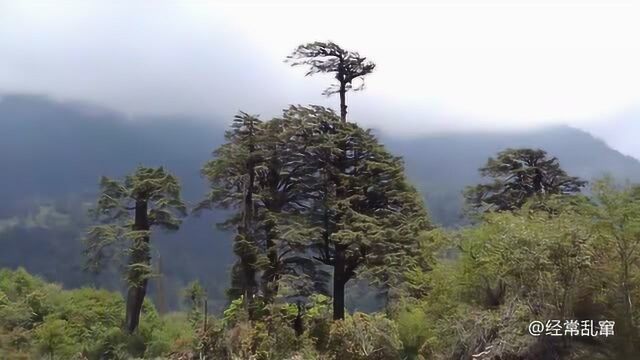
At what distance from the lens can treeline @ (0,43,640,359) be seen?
644 inches

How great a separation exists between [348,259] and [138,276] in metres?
10.1

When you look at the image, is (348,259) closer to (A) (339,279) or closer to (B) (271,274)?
(A) (339,279)

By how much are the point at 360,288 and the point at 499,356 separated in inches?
428

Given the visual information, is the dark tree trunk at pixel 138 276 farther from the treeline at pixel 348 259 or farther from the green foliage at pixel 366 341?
the green foliage at pixel 366 341

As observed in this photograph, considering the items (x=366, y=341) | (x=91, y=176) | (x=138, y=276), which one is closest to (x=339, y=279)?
(x=366, y=341)

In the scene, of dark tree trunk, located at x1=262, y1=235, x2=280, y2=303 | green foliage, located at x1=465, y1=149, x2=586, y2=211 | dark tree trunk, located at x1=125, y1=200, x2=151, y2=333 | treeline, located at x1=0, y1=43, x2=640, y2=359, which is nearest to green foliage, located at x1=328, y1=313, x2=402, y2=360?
treeline, located at x1=0, y1=43, x2=640, y2=359

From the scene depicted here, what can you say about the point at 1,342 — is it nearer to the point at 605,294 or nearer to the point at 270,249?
the point at 270,249

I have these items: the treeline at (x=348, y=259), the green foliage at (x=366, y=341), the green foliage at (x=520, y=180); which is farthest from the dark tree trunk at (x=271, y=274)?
the green foliage at (x=520, y=180)

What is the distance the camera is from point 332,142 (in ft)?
83.2

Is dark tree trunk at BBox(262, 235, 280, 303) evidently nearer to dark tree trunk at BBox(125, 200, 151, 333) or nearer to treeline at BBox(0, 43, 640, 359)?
treeline at BBox(0, 43, 640, 359)

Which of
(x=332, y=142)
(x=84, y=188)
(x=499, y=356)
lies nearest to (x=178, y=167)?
(x=84, y=188)

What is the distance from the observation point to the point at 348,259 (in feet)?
82.7

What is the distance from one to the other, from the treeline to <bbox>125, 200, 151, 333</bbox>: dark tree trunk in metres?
0.10

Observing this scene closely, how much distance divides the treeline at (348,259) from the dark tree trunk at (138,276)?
0.10m
